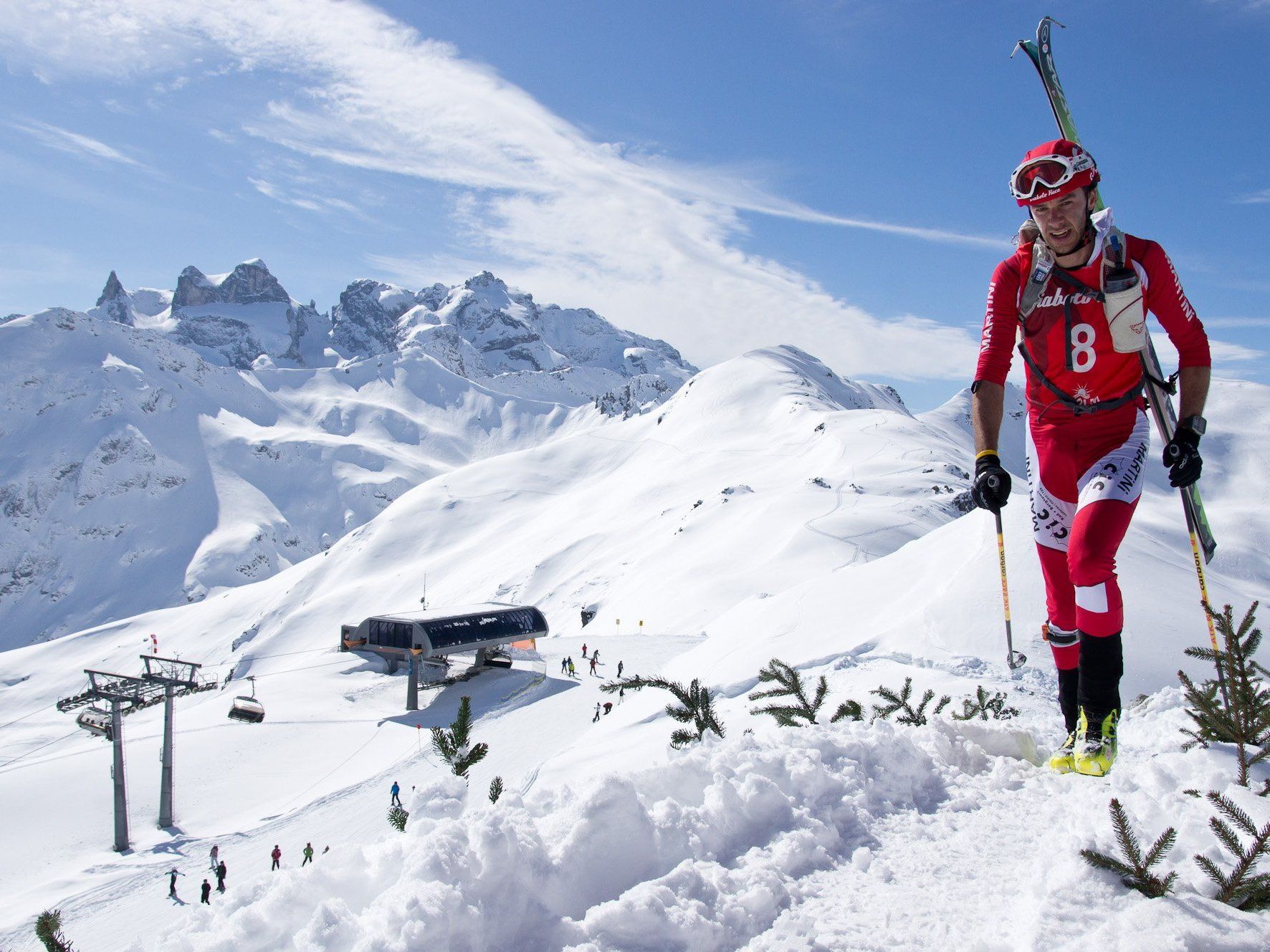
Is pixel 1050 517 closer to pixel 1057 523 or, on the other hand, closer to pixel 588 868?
pixel 1057 523

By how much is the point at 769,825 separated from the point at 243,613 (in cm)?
12097

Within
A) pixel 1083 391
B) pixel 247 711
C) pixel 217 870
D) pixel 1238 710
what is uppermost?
pixel 1083 391

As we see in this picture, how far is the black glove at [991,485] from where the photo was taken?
5.03 m

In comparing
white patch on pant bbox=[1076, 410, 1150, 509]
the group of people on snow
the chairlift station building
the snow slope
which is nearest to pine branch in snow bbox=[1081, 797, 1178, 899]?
the snow slope

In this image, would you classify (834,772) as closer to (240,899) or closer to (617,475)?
(240,899)

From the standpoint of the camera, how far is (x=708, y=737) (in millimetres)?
4973

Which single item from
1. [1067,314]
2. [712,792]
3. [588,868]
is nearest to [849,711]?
[712,792]

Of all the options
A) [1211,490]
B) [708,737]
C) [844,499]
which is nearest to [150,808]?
[708,737]

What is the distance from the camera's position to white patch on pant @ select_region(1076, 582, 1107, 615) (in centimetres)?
465

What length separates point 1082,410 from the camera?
503 centimetres

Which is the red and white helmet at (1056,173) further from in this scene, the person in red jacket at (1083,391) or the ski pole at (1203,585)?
the ski pole at (1203,585)

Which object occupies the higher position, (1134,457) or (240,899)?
(1134,457)

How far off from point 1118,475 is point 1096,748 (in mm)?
1570

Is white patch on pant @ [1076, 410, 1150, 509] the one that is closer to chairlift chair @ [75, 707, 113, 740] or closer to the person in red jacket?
the person in red jacket
